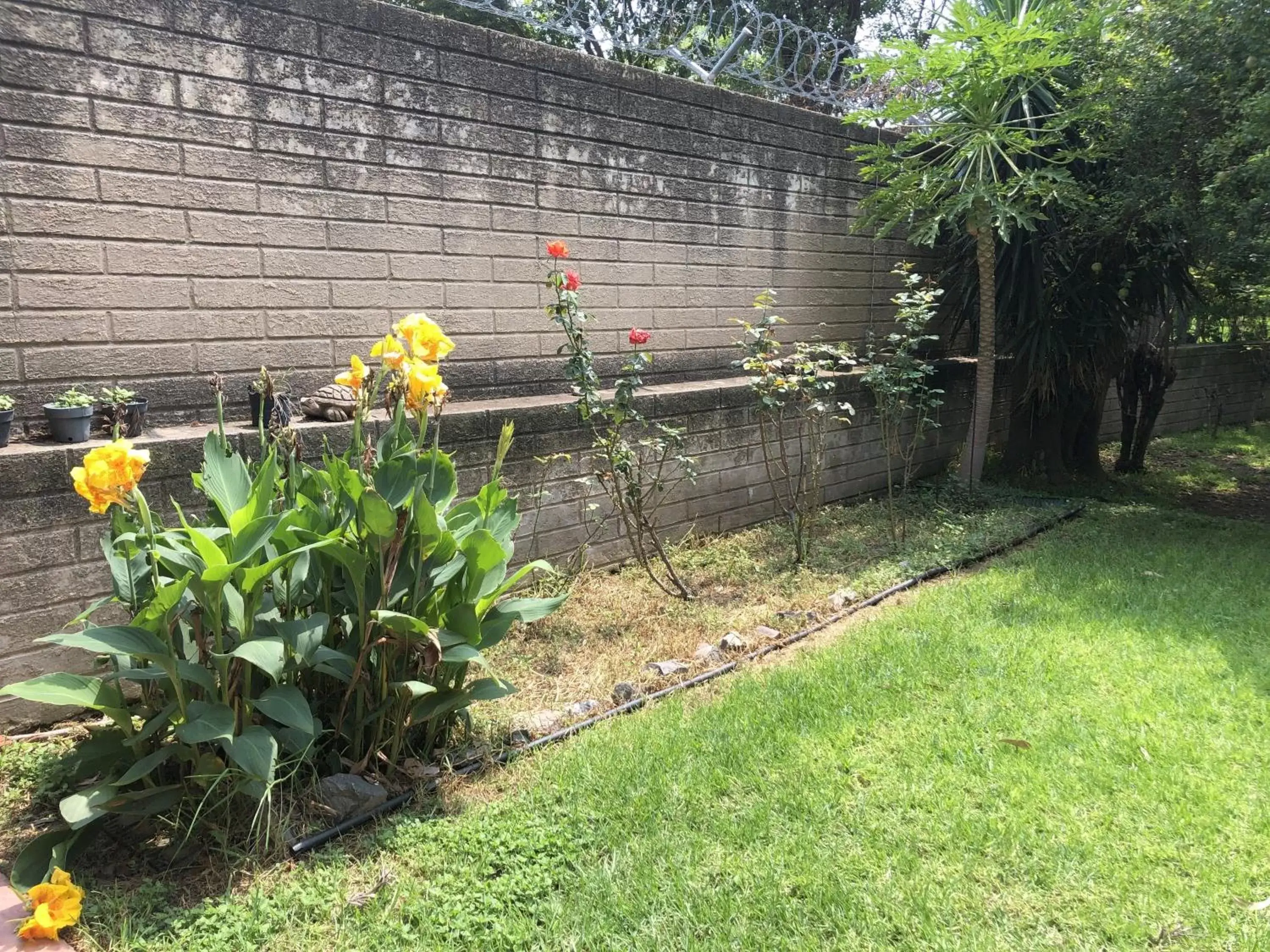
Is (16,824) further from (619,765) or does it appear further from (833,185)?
(833,185)

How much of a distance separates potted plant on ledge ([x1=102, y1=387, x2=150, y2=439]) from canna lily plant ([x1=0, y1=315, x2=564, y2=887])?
0.57 meters

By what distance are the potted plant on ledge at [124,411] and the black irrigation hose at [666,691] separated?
1.73 m

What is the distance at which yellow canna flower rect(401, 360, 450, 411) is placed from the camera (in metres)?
2.54

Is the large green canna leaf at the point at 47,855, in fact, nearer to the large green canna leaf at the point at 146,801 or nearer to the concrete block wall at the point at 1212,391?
the large green canna leaf at the point at 146,801

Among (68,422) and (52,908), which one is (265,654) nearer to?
(52,908)

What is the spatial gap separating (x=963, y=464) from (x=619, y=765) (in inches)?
207

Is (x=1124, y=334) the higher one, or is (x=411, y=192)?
(x=411, y=192)

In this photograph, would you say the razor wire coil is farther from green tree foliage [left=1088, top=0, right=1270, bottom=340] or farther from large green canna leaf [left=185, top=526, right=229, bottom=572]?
large green canna leaf [left=185, top=526, right=229, bottom=572]

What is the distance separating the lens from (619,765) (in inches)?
109

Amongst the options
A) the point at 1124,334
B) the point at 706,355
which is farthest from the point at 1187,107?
the point at 706,355

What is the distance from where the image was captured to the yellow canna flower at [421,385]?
254cm

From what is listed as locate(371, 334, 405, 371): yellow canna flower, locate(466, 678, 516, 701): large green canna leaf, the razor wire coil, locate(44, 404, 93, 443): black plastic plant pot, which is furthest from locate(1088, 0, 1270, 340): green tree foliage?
locate(44, 404, 93, 443): black plastic plant pot

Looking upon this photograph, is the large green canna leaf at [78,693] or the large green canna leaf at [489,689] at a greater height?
the large green canna leaf at [78,693]

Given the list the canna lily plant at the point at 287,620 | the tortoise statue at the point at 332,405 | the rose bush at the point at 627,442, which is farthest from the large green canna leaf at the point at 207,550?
the rose bush at the point at 627,442
